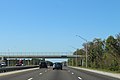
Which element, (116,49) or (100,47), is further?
(100,47)

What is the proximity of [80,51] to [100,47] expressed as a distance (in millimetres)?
44086

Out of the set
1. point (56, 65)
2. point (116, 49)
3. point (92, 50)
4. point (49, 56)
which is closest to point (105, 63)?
point (116, 49)

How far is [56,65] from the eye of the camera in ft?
234

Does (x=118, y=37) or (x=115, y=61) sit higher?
(x=118, y=37)

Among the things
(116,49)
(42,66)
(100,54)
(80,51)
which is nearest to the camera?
(116,49)

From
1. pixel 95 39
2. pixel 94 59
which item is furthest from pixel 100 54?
pixel 95 39

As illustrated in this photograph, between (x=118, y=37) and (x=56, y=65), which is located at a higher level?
(x=118, y=37)

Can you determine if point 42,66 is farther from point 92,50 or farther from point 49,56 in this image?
point 49,56

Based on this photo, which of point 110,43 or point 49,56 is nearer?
point 110,43

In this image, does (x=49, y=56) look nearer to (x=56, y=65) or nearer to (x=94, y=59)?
(x=94, y=59)

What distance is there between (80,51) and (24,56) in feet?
82.0

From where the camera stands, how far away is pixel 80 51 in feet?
490

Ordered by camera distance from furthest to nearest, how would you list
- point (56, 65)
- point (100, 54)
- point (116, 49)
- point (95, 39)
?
point (95, 39), point (100, 54), point (116, 49), point (56, 65)

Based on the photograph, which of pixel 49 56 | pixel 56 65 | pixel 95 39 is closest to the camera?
pixel 56 65
